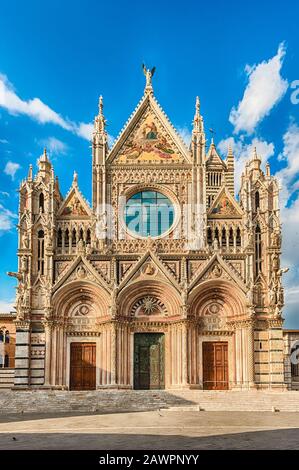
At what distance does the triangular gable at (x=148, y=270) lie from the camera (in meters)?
37.7

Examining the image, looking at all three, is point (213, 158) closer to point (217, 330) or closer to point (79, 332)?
point (217, 330)

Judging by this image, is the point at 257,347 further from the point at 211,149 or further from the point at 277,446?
the point at 211,149

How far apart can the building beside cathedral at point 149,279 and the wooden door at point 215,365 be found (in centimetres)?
6

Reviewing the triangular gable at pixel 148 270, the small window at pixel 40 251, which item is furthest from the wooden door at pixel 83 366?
the small window at pixel 40 251

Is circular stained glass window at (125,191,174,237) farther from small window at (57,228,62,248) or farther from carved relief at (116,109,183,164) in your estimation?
small window at (57,228,62,248)

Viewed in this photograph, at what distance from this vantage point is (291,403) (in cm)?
3169

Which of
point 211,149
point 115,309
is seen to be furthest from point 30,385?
point 211,149

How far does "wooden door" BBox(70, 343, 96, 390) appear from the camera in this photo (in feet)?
123

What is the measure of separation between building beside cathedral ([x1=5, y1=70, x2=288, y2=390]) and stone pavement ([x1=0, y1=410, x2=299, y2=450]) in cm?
1139

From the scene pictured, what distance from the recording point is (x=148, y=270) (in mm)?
37969

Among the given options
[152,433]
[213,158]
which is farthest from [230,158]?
[152,433]

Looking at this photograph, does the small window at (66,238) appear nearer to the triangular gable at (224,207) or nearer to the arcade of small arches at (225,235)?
the arcade of small arches at (225,235)

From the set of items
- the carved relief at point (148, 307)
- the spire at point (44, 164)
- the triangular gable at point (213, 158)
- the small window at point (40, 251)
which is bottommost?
the carved relief at point (148, 307)

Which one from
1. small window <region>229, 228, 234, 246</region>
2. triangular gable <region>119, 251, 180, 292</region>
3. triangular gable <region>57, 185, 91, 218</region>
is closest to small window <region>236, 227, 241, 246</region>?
small window <region>229, 228, 234, 246</region>
